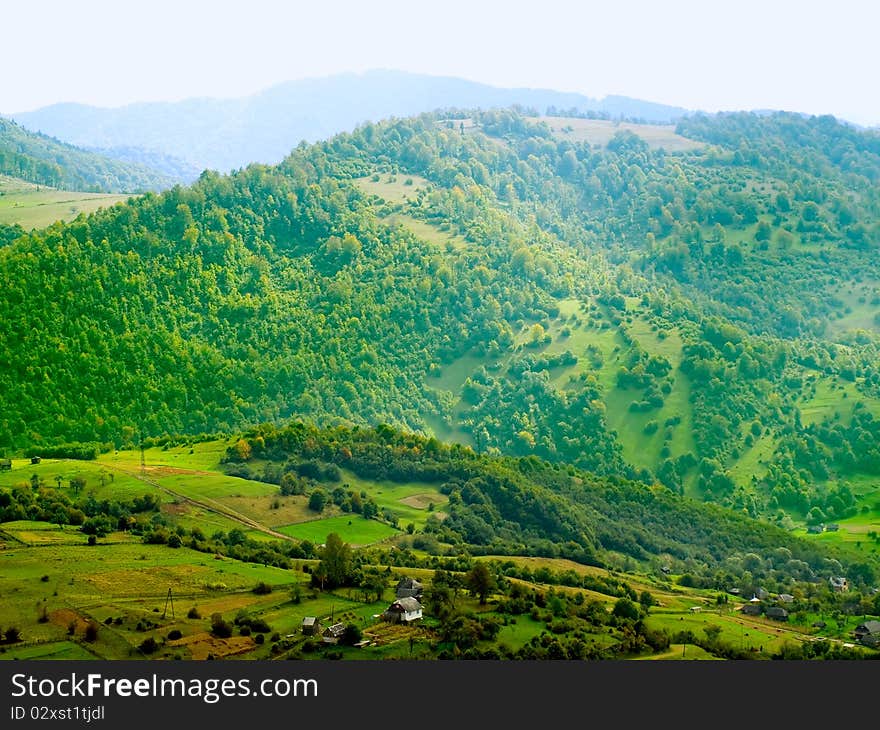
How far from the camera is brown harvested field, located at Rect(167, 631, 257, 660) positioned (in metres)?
51.6

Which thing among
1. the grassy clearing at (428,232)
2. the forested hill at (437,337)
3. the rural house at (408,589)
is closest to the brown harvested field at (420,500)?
the forested hill at (437,337)

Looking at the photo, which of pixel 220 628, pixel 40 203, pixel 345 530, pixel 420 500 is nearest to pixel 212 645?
pixel 220 628

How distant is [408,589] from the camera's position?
62.7m

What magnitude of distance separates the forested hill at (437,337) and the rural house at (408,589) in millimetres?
56495

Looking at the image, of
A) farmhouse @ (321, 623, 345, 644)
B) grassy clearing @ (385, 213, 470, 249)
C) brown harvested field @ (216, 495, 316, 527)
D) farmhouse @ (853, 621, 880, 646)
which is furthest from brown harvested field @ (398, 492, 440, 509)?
grassy clearing @ (385, 213, 470, 249)

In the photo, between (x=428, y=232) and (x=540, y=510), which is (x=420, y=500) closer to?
(x=540, y=510)

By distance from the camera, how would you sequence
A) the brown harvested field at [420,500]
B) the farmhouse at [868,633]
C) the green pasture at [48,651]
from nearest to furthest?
the green pasture at [48,651], the farmhouse at [868,633], the brown harvested field at [420,500]

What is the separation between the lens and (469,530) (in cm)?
9100

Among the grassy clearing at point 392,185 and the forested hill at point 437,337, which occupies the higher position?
the grassy clearing at point 392,185

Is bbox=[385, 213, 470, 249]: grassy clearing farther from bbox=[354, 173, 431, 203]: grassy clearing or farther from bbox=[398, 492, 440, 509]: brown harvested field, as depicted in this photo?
bbox=[398, 492, 440, 509]: brown harvested field

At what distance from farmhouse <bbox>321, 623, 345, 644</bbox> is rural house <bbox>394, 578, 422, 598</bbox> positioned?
7.16 m

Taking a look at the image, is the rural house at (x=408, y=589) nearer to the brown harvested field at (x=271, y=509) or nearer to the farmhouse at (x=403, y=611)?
the farmhouse at (x=403, y=611)

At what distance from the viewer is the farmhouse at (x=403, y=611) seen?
189ft

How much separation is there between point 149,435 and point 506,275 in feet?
209
